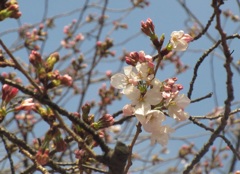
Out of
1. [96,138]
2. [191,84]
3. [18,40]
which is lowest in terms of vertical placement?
[96,138]

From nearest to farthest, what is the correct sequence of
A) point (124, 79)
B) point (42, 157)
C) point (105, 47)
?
point (42, 157) → point (124, 79) → point (105, 47)

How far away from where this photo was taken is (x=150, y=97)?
1378 mm

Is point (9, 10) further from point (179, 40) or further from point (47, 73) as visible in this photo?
point (179, 40)

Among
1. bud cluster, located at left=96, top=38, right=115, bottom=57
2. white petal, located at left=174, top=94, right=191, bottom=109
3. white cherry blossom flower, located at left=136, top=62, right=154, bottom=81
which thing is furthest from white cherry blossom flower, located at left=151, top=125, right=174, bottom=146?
bud cluster, located at left=96, top=38, right=115, bottom=57

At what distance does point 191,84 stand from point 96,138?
2.02ft

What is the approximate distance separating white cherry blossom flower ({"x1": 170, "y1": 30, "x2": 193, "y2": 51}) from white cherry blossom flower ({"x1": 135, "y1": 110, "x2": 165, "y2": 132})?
Result: 1.06 ft

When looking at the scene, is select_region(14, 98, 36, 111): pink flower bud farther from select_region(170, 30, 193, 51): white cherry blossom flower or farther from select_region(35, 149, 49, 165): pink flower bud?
select_region(170, 30, 193, 51): white cherry blossom flower

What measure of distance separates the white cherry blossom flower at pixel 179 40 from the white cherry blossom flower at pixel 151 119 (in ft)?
1.06

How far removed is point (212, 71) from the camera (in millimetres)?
3150

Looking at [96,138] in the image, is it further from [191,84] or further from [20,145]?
[191,84]

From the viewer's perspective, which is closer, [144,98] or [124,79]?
[144,98]

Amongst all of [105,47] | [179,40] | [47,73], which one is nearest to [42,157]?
[47,73]

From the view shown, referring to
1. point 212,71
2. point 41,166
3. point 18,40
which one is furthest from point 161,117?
point 18,40

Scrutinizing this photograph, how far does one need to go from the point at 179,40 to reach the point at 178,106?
312 millimetres
